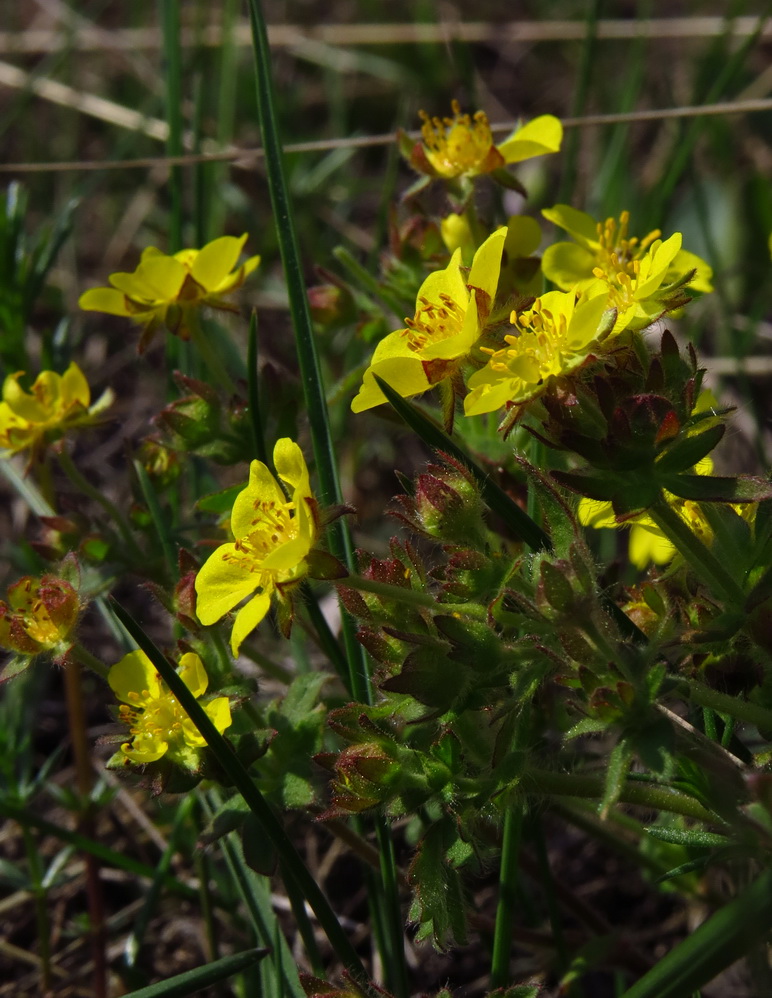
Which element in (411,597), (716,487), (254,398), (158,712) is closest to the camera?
(716,487)

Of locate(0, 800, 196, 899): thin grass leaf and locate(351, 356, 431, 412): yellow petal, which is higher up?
locate(351, 356, 431, 412): yellow petal

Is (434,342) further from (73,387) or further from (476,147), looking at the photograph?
(73,387)

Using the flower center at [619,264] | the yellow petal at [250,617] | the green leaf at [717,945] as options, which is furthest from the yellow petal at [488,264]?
the green leaf at [717,945]

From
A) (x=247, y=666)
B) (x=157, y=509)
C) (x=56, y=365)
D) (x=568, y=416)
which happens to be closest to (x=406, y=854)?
(x=247, y=666)

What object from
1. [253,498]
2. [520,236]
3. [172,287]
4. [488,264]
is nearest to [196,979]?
[253,498]

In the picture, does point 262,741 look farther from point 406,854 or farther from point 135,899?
point 135,899

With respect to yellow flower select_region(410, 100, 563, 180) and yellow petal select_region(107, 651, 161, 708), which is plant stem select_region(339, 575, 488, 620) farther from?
yellow flower select_region(410, 100, 563, 180)

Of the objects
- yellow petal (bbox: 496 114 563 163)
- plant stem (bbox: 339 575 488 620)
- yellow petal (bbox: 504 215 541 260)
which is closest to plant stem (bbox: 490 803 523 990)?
plant stem (bbox: 339 575 488 620)
